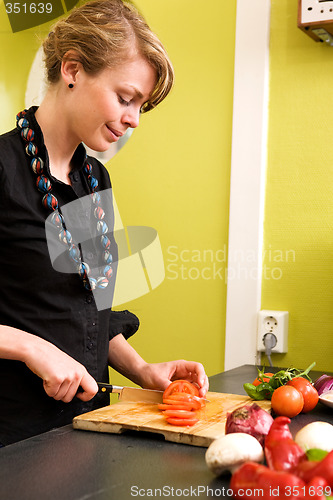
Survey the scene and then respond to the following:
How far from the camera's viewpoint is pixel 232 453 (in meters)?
0.72

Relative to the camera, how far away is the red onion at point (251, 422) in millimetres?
817

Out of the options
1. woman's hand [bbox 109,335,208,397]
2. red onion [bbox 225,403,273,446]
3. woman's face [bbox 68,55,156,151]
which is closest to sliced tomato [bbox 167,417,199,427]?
red onion [bbox 225,403,273,446]

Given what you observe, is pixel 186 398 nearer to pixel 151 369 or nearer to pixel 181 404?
pixel 181 404

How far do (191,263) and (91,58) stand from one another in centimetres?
100

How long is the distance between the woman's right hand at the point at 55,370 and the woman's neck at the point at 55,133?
39 centimetres

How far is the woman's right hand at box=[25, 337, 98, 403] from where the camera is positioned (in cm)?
98

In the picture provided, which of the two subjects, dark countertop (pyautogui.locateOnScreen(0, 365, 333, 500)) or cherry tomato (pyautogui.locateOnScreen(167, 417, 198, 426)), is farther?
cherry tomato (pyautogui.locateOnScreen(167, 417, 198, 426))

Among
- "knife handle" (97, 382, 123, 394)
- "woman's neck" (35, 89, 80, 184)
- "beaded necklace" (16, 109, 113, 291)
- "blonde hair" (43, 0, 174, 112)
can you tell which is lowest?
"knife handle" (97, 382, 123, 394)

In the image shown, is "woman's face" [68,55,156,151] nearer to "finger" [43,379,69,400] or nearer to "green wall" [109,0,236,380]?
"finger" [43,379,69,400]

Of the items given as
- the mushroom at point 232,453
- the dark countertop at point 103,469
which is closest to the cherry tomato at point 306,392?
the dark countertop at point 103,469

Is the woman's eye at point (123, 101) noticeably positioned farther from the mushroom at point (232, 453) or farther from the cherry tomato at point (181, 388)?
the mushroom at point (232, 453)

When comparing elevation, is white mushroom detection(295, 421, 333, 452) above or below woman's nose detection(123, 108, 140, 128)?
below

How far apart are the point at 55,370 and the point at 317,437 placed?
1.39 feet

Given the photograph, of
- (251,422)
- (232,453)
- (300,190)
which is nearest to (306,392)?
(251,422)
